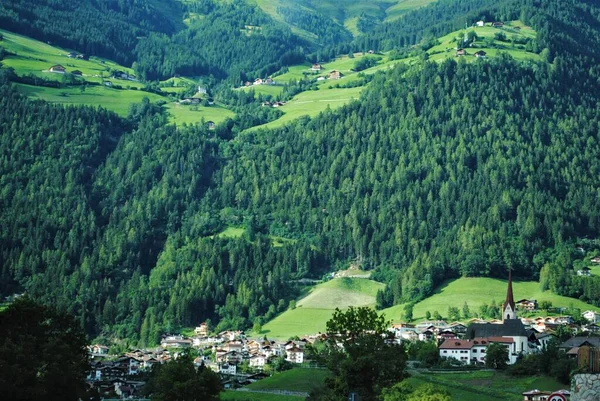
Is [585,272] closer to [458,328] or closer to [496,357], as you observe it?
[458,328]

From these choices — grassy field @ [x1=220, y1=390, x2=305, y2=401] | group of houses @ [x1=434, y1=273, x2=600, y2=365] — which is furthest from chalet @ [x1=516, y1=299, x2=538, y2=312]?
grassy field @ [x1=220, y1=390, x2=305, y2=401]

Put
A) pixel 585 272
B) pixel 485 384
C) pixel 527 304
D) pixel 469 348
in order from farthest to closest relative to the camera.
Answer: pixel 585 272 < pixel 527 304 < pixel 469 348 < pixel 485 384

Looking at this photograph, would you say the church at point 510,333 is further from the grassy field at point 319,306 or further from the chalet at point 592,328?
the grassy field at point 319,306

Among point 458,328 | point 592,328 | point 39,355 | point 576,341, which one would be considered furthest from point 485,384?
point 39,355

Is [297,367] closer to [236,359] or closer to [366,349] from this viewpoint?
[236,359]

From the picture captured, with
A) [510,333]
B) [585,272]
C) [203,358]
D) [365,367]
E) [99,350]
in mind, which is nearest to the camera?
[365,367]

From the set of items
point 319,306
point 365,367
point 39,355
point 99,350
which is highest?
point 39,355
